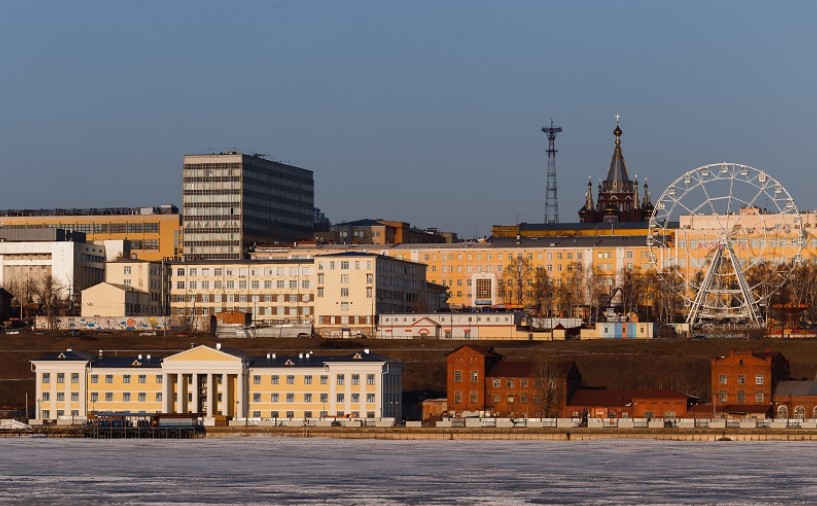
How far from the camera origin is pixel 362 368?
154500mm

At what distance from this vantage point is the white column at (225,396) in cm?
15838

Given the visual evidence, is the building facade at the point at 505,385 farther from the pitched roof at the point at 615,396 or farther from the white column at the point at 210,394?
the white column at the point at 210,394

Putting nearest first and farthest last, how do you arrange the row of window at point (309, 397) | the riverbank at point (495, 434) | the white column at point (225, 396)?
the riverbank at point (495, 434) < the row of window at point (309, 397) < the white column at point (225, 396)

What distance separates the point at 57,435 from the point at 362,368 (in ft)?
80.6

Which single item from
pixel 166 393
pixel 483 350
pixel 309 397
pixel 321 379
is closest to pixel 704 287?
pixel 483 350

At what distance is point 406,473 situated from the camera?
311 ft

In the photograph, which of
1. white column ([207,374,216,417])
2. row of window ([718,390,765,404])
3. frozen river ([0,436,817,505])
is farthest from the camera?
white column ([207,374,216,417])

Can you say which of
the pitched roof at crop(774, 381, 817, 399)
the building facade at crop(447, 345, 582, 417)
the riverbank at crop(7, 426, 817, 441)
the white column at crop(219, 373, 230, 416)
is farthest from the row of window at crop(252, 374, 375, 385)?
the pitched roof at crop(774, 381, 817, 399)

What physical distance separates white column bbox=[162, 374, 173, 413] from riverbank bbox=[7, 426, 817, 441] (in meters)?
12.9

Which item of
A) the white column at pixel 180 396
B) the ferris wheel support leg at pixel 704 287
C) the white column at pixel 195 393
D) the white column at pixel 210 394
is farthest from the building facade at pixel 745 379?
the white column at pixel 180 396

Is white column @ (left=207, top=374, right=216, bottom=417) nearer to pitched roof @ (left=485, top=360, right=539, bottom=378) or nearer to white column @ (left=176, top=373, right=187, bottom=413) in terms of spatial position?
white column @ (left=176, top=373, right=187, bottom=413)

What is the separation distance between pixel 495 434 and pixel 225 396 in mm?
27993

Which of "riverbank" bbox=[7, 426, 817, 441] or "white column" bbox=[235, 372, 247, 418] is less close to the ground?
"white column" bbox=[235, 372, 247, 418]

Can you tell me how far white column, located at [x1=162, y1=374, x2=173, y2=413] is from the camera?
158 metres
